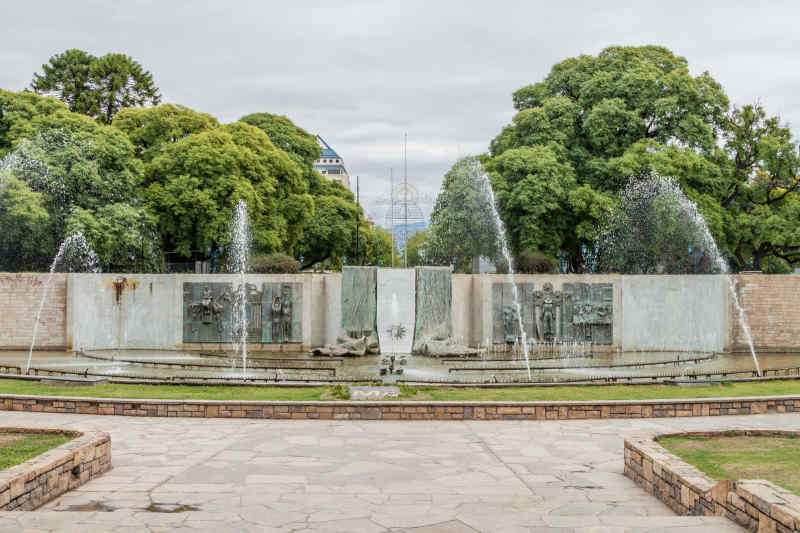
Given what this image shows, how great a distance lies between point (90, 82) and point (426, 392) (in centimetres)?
3621

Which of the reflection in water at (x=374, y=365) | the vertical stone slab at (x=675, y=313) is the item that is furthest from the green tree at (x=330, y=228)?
the vertical stone slab at (x=675, y=313)

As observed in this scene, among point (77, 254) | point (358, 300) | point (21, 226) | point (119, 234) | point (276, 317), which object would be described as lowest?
point (276, 317)

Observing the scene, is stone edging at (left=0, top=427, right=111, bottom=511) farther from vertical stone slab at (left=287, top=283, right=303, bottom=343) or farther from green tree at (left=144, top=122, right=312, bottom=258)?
green tree at (left=144, top=122, right=312, bottom=258)

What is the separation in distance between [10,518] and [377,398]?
664 centimetres

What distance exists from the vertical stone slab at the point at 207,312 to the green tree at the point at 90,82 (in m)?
21.8

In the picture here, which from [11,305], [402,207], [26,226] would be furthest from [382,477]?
[402,207]

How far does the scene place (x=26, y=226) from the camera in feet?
88.0

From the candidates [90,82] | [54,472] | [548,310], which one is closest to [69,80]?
[90,82]

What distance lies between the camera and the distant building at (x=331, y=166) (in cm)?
11175

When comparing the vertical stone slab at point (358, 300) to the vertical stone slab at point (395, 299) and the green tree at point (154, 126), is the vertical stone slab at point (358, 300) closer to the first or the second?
the vertical stone slab at point (395, 299)

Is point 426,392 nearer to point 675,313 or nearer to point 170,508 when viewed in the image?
point 170,508

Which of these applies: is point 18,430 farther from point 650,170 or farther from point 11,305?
point 650,170

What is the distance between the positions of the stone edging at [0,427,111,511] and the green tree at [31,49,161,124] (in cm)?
3671

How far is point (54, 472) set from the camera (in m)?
6.63
